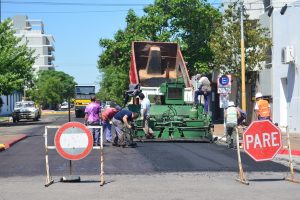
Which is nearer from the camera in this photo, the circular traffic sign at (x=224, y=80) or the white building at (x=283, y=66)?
the circular traffic sign at (x=224, y=80)

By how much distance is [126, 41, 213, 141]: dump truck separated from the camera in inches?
811

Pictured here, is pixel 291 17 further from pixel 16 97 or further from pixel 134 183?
pixel 16 97

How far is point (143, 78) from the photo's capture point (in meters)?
24.5

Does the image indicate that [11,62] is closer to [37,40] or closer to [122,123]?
[122,123]

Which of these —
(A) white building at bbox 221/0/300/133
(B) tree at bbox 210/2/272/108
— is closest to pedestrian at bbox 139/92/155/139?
(A) white building at bbox 221/0/300/133

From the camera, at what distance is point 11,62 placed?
131ft

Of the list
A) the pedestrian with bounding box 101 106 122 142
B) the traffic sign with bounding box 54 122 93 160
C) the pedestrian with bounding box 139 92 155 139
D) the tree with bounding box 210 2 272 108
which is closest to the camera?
the traffic sign with bounding box 54 122 93 160

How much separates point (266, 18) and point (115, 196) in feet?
76.7

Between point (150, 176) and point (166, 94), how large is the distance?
10.3 m

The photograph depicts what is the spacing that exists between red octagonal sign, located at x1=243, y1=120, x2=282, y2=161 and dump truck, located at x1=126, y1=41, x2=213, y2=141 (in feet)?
30.6

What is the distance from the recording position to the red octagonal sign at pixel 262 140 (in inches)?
439

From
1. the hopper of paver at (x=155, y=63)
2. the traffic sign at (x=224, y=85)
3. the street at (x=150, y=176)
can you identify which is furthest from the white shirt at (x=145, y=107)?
the traffic sign at (x=224, y=85)

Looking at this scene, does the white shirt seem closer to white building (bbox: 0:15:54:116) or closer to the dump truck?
the dump truck

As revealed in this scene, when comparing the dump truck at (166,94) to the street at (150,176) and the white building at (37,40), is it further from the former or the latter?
the white building at (37,40)
